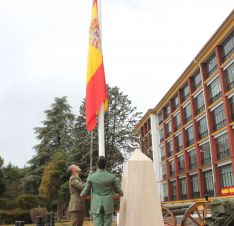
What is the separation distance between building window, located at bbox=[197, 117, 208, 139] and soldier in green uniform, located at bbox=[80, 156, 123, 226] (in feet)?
113

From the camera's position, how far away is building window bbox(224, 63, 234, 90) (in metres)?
33.5

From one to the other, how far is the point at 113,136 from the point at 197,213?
27061mm

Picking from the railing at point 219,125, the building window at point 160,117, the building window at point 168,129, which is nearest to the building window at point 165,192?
the building window at point 168,129

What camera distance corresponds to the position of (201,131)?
133ft

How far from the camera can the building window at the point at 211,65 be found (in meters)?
37.4

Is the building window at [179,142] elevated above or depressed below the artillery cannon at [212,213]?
above

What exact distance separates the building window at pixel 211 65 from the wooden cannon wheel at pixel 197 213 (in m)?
29.3

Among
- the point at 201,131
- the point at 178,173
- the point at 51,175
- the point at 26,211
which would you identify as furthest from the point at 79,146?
the point at 178,173

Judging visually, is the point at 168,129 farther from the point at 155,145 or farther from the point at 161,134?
the point at 155,145

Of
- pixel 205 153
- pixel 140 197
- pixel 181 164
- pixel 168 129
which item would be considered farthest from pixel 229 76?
pixel 140 197

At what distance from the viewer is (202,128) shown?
1592 inches

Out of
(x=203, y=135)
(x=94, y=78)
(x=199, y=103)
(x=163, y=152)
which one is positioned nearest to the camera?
(x=94, y=78)

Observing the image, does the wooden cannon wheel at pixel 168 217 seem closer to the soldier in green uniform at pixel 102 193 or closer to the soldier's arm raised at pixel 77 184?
the soldier's arm raised at pixel 77 184

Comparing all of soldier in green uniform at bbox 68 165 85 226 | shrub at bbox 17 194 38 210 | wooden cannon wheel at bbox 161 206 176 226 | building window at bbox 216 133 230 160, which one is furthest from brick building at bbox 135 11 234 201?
soldier in green uniform at bbox 68 165 85 226
